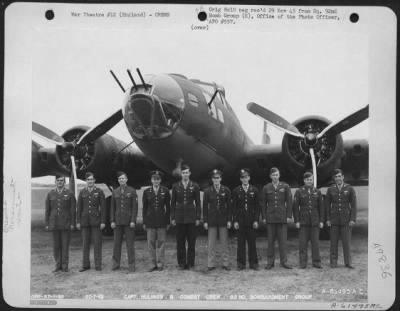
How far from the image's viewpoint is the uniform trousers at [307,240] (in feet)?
16.9

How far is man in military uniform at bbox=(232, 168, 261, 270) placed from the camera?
5.13m

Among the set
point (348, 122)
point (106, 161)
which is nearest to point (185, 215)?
point (106, 161)

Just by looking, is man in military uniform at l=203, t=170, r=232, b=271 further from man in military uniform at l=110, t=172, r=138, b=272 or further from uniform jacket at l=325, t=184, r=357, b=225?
uniform jacket at l=325, t=184, r=357, b=225

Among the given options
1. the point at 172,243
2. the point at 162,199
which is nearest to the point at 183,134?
the point at 162,199

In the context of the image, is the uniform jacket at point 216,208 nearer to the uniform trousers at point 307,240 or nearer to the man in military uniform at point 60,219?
the uniform trousers at point 307,240

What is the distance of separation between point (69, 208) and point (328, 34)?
4001mm

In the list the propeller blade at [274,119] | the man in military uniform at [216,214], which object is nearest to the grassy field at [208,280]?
the man in military uniform at [216,214]

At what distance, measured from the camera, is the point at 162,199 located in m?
5.15

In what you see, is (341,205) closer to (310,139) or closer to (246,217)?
(310,139)

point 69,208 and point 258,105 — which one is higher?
point 258,105

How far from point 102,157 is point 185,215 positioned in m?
1.99

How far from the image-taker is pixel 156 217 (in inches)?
201

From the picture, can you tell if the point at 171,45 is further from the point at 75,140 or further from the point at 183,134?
the point at 75,140

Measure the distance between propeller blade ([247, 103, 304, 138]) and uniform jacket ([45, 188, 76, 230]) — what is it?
8.86 ft
